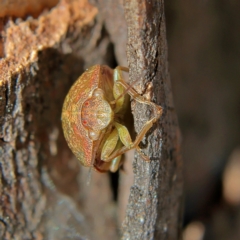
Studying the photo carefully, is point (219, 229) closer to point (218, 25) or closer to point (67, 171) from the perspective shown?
point (67, 171)

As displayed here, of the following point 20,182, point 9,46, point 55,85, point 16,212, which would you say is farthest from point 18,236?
point 9,46

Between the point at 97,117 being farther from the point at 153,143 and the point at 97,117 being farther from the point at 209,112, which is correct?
the point at 209,112

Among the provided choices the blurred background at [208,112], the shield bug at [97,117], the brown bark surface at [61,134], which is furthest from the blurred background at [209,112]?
the shield bug at [97,117]

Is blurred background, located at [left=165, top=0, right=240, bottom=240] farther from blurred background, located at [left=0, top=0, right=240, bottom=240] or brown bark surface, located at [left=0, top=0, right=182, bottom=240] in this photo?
brown bark surface, located at [left=0, top=0, right=182, bottom=240]

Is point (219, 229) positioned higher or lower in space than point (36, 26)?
lower

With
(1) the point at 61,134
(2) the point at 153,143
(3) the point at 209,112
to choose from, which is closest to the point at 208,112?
(3) the point at 209,112
